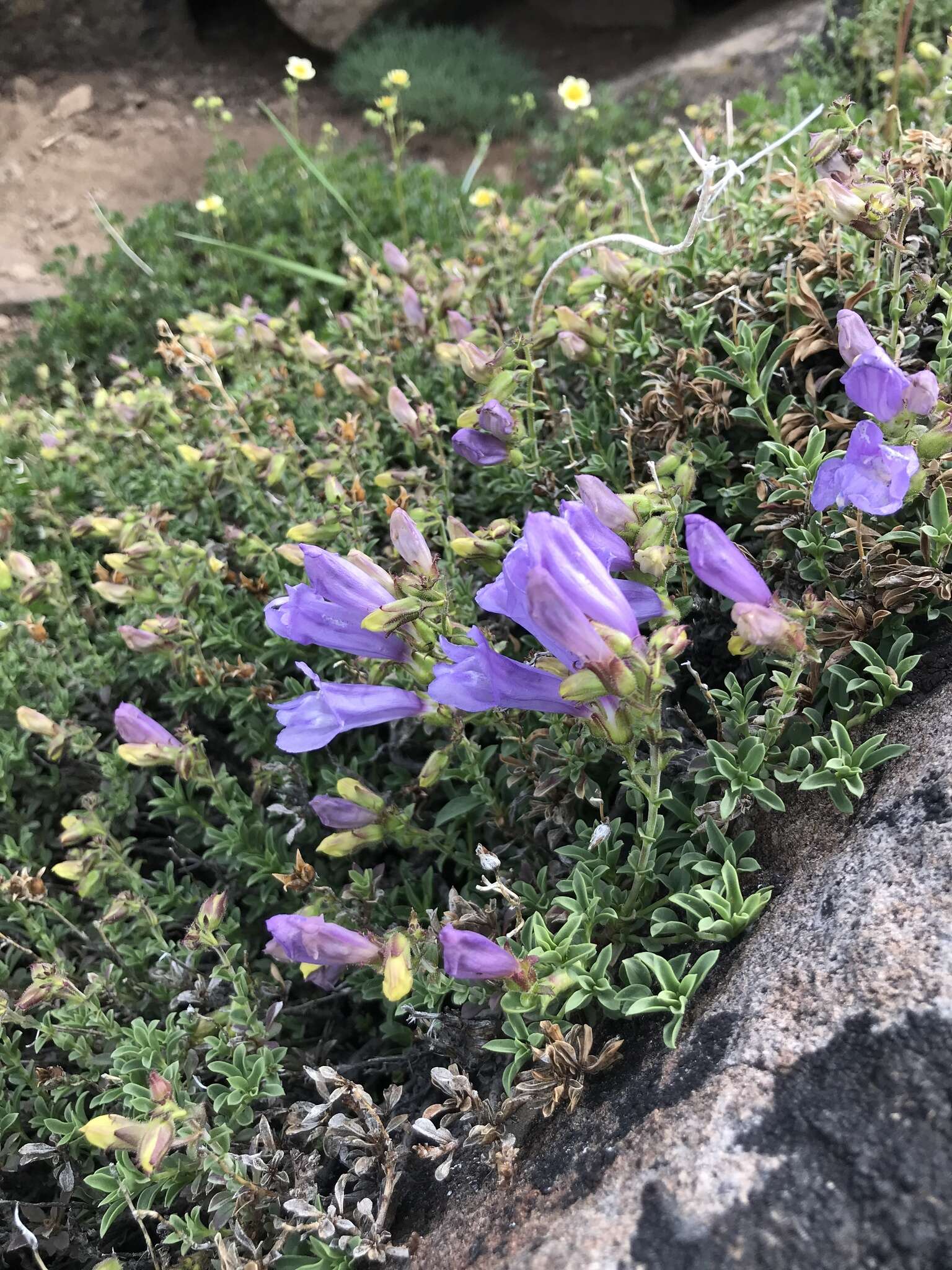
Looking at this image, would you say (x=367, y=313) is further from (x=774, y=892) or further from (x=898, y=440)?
(x=774, y=892)

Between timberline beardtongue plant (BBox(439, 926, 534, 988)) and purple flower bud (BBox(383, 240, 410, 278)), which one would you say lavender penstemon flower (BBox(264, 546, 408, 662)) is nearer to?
timberline beardtongue plant (BBox(439, 926, 534, 988))

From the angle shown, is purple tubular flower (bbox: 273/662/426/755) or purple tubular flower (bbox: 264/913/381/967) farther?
purple tubular flower (bbox: 273/662/426/755)

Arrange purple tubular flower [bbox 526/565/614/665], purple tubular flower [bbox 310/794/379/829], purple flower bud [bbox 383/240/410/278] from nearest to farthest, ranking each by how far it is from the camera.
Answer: purple tubular flower [bbox 526/565/614/665], purple tubular flower [bbox 310/794/379/829], purple flower bud [bbox 383/240/410/278]

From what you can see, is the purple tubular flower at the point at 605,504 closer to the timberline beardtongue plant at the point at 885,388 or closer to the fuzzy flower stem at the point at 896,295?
the timberline beardtongue plant at the point at 885,388

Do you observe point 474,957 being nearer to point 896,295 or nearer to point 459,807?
point 459,807

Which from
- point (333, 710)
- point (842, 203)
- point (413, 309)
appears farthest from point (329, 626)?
point (413, 309)

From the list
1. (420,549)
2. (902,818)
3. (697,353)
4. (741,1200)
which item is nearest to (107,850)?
(420,549)

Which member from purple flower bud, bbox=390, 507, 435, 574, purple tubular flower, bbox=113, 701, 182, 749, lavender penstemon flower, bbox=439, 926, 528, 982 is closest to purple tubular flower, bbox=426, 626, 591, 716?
purple flower bud, bbox=390, 507, 435, 574
